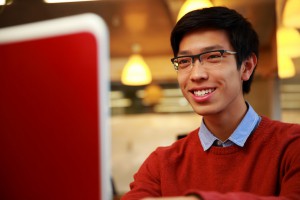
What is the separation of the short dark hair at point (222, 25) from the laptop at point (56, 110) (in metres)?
0.51

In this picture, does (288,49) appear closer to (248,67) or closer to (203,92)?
(248,67)

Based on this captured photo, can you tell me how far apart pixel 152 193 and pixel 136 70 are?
11.4ft

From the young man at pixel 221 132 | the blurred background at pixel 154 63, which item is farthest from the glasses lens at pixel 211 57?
the blurred background at pixel 154 63

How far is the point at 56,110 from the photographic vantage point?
1.84 feet

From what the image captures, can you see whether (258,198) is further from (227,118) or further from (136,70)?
(136,70)

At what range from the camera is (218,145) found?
105 cm

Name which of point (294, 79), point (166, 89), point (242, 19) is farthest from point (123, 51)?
point (242, 19)

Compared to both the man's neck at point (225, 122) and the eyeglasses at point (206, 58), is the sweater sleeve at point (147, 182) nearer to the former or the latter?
the man's neck at point (225, 122)

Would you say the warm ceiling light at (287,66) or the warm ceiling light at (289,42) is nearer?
the warm ceiling light at (289,42)

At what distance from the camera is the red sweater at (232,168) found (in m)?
0.94

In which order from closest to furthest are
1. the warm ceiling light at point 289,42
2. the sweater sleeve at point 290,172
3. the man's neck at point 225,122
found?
the sweater sleeve at point 290,172 < the man's neck at point 225,122 < the warm ceiling light at point 289,42

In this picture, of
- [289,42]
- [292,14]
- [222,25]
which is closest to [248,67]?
[222,25]

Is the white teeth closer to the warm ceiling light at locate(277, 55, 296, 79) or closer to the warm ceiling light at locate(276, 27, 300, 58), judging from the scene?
the warm ceiling light at locate(276, 27, 300, 58)

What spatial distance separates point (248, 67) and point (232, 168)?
1.00ft
